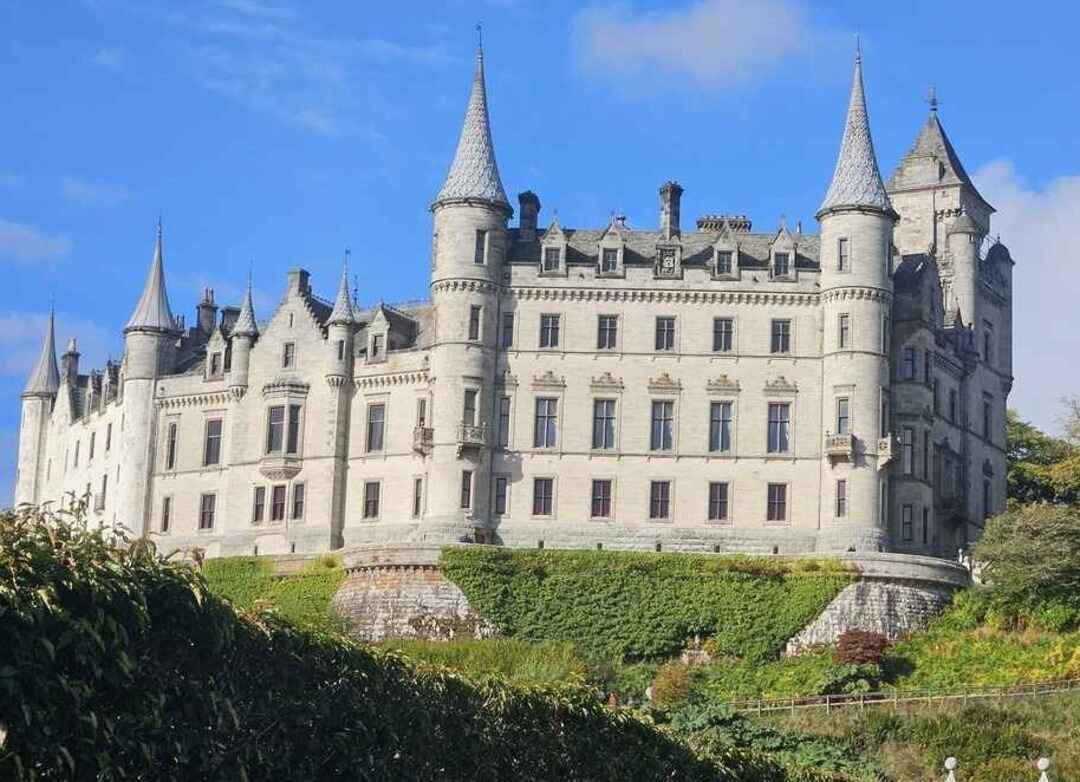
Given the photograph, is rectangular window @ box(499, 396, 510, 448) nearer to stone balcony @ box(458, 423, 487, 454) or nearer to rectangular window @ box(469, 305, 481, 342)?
stone balcony @ box(458, 423, 487, 454)

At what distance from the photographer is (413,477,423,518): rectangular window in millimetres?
76375

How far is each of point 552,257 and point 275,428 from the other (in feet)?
41.6

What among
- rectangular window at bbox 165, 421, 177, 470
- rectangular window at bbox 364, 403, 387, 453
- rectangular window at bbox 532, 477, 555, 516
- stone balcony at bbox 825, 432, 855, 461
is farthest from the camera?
rectangular window at bbox 165, 421, 177, 470

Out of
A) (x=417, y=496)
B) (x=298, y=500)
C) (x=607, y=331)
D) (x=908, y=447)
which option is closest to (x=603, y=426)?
(x=607, y=331)

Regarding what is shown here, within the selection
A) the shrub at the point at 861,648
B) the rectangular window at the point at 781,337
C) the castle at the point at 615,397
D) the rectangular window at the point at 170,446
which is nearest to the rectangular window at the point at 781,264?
the castle at the point at 615,397

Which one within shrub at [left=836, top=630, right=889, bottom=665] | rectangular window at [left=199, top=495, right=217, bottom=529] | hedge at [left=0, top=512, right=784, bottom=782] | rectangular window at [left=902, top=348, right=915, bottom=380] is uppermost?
rectangular window at [left=902, top=348, right=915, bottom=380]

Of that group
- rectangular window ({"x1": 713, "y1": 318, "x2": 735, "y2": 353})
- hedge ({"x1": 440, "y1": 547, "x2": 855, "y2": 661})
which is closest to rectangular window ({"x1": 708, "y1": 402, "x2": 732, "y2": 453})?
rectangular window ({"x1": 713, "y1": 318, "x2": 735, "y2": 353})

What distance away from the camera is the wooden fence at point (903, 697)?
2437 inches

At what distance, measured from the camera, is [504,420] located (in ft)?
248

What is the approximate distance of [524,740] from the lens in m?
32.4

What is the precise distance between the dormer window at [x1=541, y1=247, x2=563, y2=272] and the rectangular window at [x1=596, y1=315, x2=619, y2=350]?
260 centimetres

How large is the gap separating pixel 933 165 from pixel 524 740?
58717 millimetres

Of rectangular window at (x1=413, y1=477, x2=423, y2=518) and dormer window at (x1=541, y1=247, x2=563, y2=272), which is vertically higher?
dormer window at (x1=541, y1=247, x2=563, y2=272)

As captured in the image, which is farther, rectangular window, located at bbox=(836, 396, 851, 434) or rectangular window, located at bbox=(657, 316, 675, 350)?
rectangular window, located at bbox=(657, 316, 675, 350)
